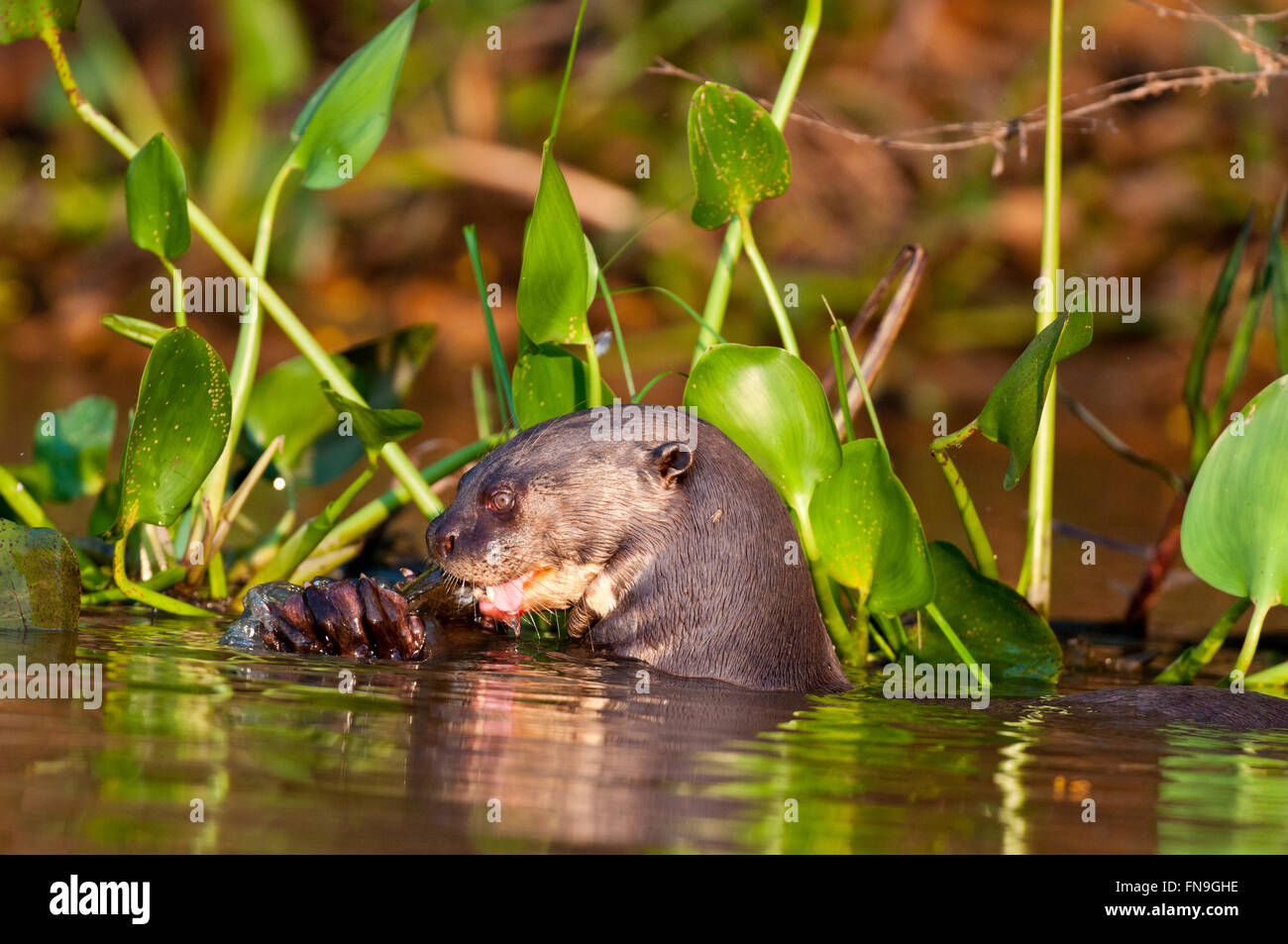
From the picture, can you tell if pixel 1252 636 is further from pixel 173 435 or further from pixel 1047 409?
pixel 173 435

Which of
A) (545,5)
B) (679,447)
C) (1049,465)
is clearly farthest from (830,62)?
(679,447)

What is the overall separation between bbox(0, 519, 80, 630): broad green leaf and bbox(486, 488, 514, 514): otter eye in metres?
0.85

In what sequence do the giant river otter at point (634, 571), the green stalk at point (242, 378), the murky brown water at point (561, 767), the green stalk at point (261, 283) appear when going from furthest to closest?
the green stalk at point (242, 378) → the green stalk at point (261, 283) → the giant river otter at point (634, 571) → the murky brown water at point (561, 767)

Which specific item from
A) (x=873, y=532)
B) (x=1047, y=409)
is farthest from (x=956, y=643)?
(x=1047, y=409)

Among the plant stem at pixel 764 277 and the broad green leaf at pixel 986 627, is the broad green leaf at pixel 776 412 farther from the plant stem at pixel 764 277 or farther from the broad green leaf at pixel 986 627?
the broad green leaf at pixel 986 627

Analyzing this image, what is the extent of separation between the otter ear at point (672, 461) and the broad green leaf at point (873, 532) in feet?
0.92

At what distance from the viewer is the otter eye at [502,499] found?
3.36m

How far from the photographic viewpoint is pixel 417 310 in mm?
9648

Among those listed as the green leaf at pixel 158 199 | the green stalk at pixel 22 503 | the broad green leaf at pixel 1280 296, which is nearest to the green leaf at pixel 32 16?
the green leaf at pixel 158 199

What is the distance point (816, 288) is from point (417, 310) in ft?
7.53

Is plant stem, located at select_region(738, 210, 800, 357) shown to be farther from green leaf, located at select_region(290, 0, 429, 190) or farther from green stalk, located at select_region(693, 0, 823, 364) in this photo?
green leaf, located at select_region(290, 0, 429, 190)

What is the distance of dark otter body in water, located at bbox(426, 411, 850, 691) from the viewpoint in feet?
10.8

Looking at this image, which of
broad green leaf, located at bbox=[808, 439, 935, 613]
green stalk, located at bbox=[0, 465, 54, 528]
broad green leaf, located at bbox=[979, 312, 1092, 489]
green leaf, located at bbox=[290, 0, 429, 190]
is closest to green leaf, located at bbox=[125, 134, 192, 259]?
green leaf, located at bbox=[290, 0, 429, 190]

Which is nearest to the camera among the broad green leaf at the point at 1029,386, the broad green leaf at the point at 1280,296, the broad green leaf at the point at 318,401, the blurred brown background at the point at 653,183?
the broad green leaf at the point at 1029,386
